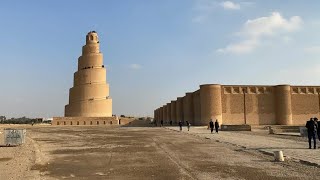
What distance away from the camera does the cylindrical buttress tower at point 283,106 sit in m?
43.9

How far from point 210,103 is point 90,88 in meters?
33.9

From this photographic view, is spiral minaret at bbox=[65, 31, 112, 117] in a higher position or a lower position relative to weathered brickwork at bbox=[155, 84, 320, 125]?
higher

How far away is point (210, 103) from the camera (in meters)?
43.2

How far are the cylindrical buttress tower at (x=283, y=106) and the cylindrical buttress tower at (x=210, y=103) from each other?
22.7 ft

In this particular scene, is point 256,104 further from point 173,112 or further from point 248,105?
point 173,112

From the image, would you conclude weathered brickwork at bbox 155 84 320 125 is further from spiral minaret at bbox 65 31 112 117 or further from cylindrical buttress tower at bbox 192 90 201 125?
spiral minaret at bbox 65 31 112 117

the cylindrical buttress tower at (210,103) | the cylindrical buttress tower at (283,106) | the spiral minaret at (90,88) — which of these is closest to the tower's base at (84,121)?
the spiral minaret at (90,88)

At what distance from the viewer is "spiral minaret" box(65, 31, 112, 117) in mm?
70688

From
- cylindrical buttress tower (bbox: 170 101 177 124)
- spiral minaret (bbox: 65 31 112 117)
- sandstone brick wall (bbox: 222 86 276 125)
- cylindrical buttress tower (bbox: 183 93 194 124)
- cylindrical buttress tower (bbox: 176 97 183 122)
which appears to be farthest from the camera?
spiral minaret (bbox: 65 31 112 117)

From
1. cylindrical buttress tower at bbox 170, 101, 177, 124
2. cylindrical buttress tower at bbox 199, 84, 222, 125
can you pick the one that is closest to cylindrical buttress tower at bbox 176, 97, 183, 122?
cylindrical buttress tower at bbox 170, 101, 177, 124

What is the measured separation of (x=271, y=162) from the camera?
394 inches

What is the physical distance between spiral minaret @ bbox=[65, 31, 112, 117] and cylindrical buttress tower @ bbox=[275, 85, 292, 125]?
36.0m

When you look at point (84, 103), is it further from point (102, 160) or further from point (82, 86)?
point (102, 160)

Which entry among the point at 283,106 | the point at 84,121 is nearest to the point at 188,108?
the point at 283,106
